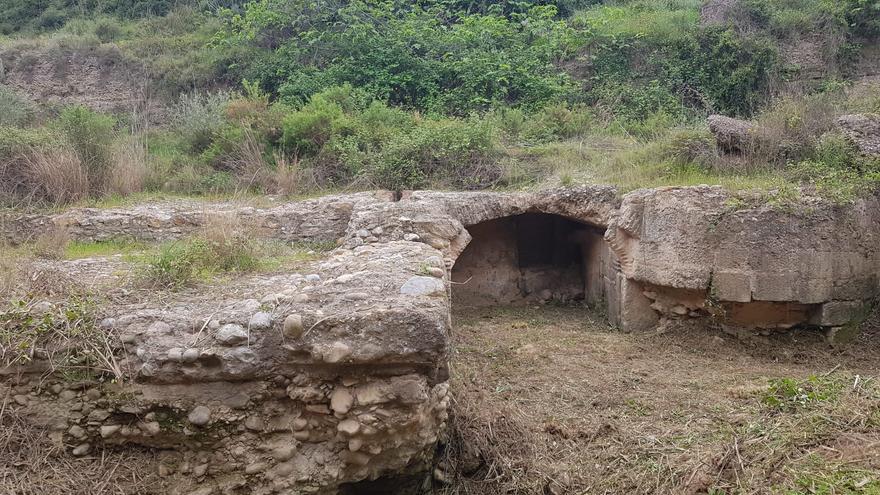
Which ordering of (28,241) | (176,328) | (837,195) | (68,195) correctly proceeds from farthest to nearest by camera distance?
(68,195), (28,241), (837,195), (176,328)

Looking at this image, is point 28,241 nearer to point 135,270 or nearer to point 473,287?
point 135,270

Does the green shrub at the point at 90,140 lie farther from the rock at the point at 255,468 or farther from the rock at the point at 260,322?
the rock at the point at 255,468

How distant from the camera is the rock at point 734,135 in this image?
7.88 meters

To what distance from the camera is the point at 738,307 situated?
6637 mm


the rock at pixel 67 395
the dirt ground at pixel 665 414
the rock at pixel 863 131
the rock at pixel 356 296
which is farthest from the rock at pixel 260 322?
the rock at pixel 863 131

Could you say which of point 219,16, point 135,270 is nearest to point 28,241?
point 135,270

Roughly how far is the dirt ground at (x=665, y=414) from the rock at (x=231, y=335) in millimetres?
1872

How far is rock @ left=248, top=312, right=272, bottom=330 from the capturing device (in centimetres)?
365

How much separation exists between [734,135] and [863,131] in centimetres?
137

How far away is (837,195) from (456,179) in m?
4.44

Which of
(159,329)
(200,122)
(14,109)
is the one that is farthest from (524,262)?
(14,109)

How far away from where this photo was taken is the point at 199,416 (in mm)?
3592

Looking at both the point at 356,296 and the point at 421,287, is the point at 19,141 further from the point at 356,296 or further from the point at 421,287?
the point at 421,287

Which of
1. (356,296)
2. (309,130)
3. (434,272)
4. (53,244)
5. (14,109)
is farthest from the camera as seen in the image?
(14,109)
